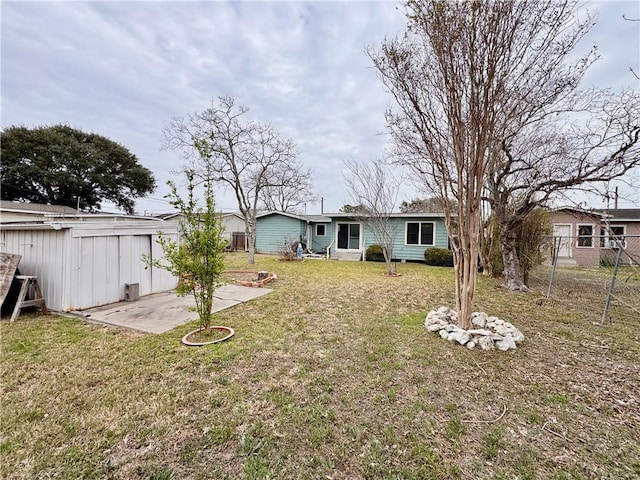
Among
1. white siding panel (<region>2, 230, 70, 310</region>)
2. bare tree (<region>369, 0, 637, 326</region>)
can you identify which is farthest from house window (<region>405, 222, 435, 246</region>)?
white siding panel (<region>2, 230, 70, 310</region>)

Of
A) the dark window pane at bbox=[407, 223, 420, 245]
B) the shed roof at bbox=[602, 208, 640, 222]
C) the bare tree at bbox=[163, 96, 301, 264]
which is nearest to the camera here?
the bare tree at bbox=[163, 96, 301, 264]

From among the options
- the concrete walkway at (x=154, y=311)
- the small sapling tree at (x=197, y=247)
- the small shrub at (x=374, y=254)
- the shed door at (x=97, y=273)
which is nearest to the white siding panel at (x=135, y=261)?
the shed door at (x=97, y=273)

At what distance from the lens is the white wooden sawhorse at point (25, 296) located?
4410mm

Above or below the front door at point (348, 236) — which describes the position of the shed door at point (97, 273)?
below

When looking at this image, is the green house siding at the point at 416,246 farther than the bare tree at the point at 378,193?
Yes

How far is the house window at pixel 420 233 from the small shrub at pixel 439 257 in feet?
2.40

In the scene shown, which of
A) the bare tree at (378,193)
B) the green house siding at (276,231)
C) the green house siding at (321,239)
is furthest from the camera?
the green house siding at (321,239)

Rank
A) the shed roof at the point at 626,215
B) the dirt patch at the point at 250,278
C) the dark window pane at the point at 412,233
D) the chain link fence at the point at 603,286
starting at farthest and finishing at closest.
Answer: the dark window pane at the point at 412,233
the shed roof at the point at 626,215
the dirt patch at the point at 250,278
the chain link fence at the point at 603,286

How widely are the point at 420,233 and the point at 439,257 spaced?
1663mm

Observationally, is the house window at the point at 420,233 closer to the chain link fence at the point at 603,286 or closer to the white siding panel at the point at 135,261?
the chain link fence at the point at 603,286

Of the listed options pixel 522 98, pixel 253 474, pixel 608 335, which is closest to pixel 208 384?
pixel 253 474

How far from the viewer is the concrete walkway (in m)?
4.40

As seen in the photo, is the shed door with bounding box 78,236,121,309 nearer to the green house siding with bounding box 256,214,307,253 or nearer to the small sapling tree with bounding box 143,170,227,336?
the small sapling tree with bounding box 143,170,227,336

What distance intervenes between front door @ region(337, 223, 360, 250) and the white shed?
36.5 feet
